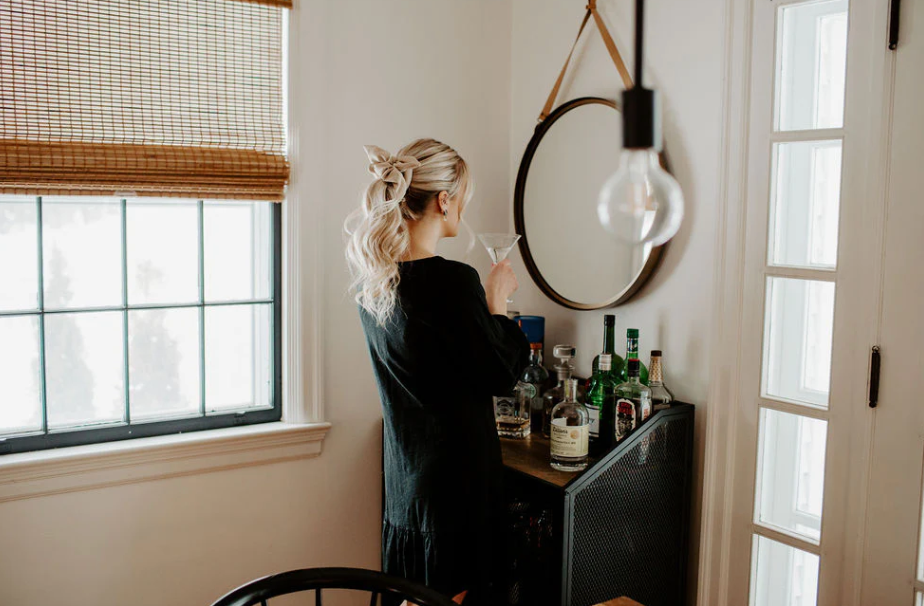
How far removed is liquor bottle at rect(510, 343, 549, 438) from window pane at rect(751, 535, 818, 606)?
29.4 inches

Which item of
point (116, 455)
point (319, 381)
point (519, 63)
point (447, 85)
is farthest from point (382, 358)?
point (519, 63)

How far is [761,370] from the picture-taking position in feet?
6.84

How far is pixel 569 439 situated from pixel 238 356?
1.14 meters

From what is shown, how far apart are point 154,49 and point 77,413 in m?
1.10

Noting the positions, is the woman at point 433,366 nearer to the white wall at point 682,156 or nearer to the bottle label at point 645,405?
the bottle label at point 645,405

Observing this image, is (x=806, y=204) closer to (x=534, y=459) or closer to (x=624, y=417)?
(x=624, y=417)

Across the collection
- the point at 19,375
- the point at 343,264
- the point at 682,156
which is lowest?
the point at 19,375

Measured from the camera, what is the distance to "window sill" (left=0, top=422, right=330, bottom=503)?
215cm

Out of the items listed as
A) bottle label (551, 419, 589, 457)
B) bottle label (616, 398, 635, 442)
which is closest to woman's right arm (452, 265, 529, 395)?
bottle label (551, 419, 589, 457)

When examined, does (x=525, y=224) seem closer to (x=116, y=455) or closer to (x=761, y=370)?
(x=761, y=370)

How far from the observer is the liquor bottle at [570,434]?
2.09 metres

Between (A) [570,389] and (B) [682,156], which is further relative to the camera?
(B) [682,156]

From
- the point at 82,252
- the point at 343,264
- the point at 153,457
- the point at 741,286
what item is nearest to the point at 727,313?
the point at 741,286

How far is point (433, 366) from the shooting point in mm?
1834
